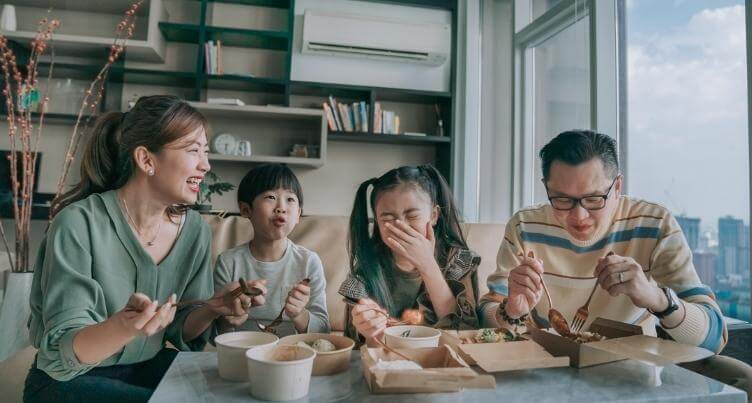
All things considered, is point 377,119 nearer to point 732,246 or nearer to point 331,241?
point 331,241

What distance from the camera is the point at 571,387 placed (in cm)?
77

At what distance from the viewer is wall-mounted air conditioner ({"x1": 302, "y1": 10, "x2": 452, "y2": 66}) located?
380cm

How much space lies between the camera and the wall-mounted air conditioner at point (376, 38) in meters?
3.80

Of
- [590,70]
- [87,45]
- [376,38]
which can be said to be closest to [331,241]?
[590,70]

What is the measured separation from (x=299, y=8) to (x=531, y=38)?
179 cm

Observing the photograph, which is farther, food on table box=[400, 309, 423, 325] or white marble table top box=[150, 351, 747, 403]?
food on table box=[400, 309, 423, 325]

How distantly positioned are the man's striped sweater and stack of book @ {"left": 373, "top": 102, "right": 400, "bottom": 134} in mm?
2446

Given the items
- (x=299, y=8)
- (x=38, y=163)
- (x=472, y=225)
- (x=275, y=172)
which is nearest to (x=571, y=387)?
(x=275, y=172)

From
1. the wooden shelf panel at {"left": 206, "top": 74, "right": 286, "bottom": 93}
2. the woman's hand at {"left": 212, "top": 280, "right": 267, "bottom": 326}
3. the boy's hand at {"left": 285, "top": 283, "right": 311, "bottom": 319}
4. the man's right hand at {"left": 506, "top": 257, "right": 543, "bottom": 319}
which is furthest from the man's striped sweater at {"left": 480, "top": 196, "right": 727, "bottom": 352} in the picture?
the wooden shelf panel at {"left": 206, "top": 74, "right": 286, "bottom": 93}

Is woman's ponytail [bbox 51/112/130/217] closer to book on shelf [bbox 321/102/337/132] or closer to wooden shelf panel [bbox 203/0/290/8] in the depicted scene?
book on shelf [bbox 321/102/337/132]

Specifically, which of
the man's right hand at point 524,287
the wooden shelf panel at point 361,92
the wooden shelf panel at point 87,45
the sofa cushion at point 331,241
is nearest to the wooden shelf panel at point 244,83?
the wooden shelf panel at point 361,92

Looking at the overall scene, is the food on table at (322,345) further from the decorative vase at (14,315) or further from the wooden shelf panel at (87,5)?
the wooden shelf panel at (87,5)

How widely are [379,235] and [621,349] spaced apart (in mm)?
699

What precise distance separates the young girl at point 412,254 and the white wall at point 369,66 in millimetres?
2690
